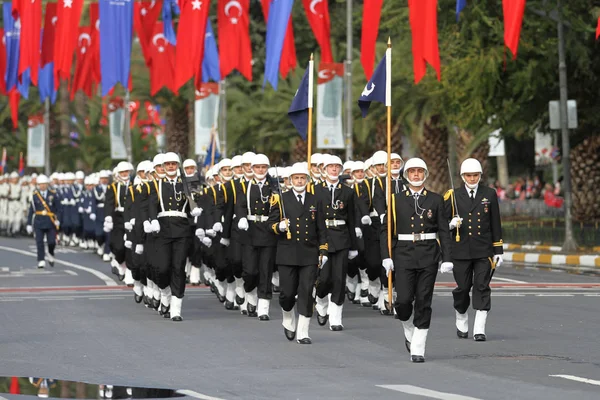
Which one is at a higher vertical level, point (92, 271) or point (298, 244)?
point (298, 244)

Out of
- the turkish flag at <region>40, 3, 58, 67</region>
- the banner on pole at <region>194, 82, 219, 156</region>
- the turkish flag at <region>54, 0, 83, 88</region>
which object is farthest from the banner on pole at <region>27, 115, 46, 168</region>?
the banner on pole at <region>194, 82, 219, 156</region>

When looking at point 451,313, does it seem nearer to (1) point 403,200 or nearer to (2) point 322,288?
(2) point 322,288

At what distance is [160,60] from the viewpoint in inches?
1690

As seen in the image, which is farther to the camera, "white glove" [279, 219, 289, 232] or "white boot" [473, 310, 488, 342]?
"white glove" [279, 219, 289, 232]

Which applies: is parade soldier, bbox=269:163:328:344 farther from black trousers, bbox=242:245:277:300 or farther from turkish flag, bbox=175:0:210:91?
turkish flag, bbox=175:0:210:91

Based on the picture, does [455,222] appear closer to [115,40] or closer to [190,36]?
[190,36]

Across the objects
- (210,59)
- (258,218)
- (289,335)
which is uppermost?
(210,59)

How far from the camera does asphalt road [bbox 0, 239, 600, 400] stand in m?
12.3

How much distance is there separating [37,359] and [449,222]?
14.5 ft

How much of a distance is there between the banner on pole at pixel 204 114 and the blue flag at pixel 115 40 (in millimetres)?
2361

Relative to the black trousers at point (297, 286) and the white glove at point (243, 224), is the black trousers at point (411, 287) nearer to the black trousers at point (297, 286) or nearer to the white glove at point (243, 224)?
the black trousers at point (297, 286)

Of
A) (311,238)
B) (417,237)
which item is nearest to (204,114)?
(311,238)

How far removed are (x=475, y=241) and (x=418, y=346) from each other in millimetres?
2557

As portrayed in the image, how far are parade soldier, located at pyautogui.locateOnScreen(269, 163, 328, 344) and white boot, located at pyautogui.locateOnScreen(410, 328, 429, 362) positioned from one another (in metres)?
2.25
